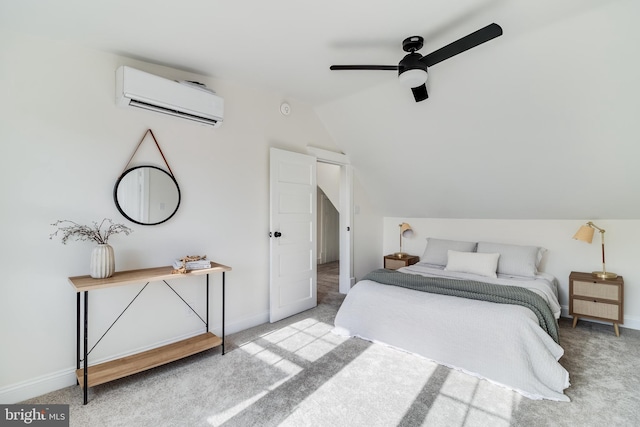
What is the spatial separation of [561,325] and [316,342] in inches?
109

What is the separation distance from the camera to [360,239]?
4.70 metres

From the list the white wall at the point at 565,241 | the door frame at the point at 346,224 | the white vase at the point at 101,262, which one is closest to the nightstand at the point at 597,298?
the white wall at the point at 565,241

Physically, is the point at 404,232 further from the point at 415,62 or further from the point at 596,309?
the point at 415,62

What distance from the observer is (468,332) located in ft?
7.66

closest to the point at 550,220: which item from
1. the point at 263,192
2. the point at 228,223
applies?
the point at 263,192

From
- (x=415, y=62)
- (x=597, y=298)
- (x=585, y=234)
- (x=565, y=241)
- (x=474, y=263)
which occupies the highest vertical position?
(x=415, y=62)

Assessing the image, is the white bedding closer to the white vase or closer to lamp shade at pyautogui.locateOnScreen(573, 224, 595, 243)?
lamp shade at pyautogui.locateOnScreen(573, 224, 595, 243)

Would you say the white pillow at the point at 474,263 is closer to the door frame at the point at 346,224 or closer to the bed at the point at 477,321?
the bed at the point at 477,321

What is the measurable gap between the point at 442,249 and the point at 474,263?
61cm

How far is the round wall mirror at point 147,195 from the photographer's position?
240 centimetres

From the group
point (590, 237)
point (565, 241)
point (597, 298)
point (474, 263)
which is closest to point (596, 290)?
point (597, 298)

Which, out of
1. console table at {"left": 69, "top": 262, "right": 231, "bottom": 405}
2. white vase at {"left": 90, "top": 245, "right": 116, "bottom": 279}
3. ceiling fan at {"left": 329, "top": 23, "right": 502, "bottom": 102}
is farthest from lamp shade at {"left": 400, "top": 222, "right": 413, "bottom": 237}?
white vase at {"left": 90, "top": 245, "right": 116, "bottom": 279}

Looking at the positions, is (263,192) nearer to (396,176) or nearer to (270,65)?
(270,65)

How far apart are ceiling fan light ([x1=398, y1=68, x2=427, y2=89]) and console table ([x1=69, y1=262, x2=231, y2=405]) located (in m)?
2.08
